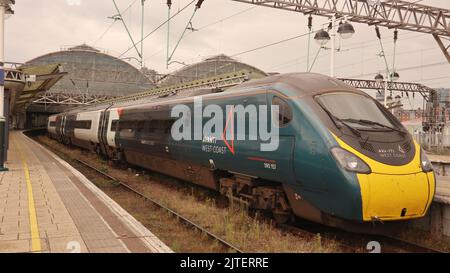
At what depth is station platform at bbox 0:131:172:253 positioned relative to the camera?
22.2 ft

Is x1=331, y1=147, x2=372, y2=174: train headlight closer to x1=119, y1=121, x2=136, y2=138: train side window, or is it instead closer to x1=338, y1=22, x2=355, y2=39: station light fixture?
x1=338, y1=22, x2=355, y2=39: station light fixture

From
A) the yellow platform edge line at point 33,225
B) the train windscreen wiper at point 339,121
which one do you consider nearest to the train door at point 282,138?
the train windscreen wiper at point 339,121

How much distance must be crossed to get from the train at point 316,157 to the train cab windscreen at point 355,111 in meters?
0.02

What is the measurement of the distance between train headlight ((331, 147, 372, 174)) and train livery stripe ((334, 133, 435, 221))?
0.07 metres

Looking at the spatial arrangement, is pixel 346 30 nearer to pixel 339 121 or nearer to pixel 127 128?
pixel 339 121

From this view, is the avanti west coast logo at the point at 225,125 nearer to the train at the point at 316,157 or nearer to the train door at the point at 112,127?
the train at the point at 316,157

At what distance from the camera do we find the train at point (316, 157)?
271 inches

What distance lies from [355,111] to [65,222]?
19.7 ft

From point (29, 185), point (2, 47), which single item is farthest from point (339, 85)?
point (2, 47)

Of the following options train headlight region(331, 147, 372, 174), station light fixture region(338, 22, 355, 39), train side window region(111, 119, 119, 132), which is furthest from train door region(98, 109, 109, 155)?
train headlight region(331, 147, 372, 174)
